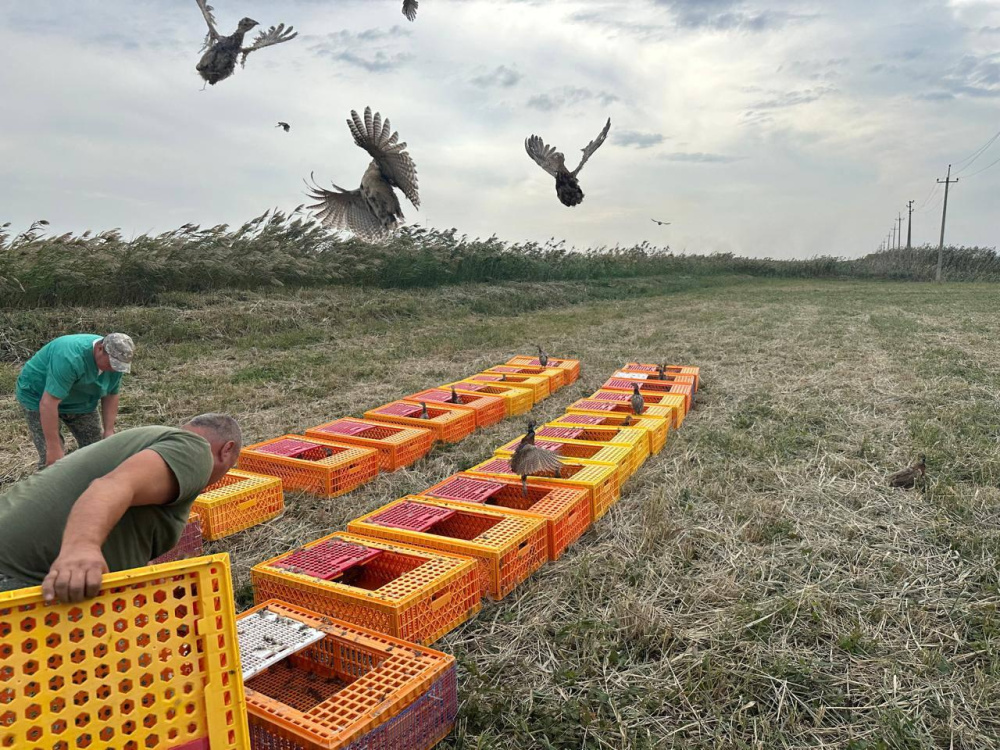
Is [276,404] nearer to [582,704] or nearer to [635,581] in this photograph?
[635,581]

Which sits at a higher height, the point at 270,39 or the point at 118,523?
the point at 270,39

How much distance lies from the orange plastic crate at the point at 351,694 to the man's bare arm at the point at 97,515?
0.49 m

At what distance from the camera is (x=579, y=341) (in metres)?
11.3

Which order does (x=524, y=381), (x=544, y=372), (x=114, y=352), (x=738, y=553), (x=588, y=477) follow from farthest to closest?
1. (x=544, y=372)
2. (x=524, y=381)
3. (x=588, y=477)
4. (x=114, y=352)
5. (x=738, y=553)

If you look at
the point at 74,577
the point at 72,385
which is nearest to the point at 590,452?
the point at 72,385

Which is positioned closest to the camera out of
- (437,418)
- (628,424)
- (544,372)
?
(628,424)

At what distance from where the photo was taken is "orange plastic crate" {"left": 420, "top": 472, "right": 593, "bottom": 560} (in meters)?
3.25

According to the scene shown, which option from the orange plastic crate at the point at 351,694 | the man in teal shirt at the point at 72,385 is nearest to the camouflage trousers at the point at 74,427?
the man in teal shirt at the point at 72,385

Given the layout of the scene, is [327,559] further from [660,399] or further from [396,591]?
[660,399]

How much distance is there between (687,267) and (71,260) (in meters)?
24.8

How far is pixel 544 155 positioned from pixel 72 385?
3.72m

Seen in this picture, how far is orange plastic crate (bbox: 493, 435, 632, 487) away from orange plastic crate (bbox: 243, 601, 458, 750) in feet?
6.35

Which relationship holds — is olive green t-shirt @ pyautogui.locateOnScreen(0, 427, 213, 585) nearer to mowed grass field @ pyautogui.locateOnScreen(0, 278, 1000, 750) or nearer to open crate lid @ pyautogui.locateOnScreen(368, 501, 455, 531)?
mowed grass field @ pyautogui.locateOnScreen(0, 278, 1000, 750)

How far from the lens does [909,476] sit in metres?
4.05
